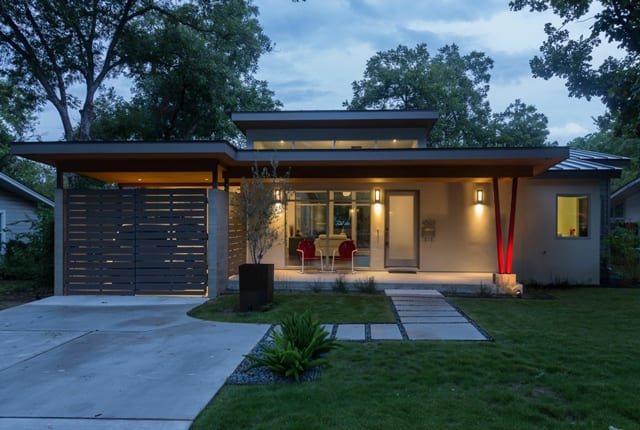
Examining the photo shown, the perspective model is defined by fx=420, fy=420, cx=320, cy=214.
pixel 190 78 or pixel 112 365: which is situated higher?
pixel 190 78

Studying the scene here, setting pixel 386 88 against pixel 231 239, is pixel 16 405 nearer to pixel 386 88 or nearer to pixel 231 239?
pixel 231 239

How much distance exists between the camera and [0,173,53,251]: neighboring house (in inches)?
545

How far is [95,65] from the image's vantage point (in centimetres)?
1716

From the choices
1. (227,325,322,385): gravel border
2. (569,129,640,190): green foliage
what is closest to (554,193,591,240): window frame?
(227,325,322,385): gravel border

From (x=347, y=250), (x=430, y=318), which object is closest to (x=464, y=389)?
(x=430, y=318)

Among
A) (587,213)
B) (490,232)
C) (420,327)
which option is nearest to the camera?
(420,327)

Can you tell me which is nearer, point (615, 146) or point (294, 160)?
point (294, 160)

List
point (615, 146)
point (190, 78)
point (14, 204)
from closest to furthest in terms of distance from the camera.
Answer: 1. point (14, 204)
2. point (190, 78)
3. point (615, 146)

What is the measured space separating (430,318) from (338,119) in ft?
25.4

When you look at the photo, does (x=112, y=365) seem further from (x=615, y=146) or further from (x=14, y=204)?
(x=615, y=146)

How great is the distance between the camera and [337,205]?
11680 millimetres

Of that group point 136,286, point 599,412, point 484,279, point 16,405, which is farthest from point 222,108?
point 599,412

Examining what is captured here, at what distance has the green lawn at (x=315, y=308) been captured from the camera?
21.9ft

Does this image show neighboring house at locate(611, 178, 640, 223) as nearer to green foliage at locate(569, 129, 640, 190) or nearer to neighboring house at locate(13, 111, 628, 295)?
green foliage at locate(569, 129, 640, 190)
